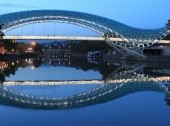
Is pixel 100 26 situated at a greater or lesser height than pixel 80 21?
lesser

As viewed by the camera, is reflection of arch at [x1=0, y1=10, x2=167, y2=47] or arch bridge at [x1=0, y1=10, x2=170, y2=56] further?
→ arch bridge at [x1=0, y1=10, x2=170, y2=56]

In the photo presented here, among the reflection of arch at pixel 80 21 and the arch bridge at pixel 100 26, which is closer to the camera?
the reflection of arch at pixel 80 21

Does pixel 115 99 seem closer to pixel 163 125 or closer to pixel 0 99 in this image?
pixel 0 99

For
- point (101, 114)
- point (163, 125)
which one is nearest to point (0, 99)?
point (101, 114)

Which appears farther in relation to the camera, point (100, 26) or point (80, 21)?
point (100, 26)
